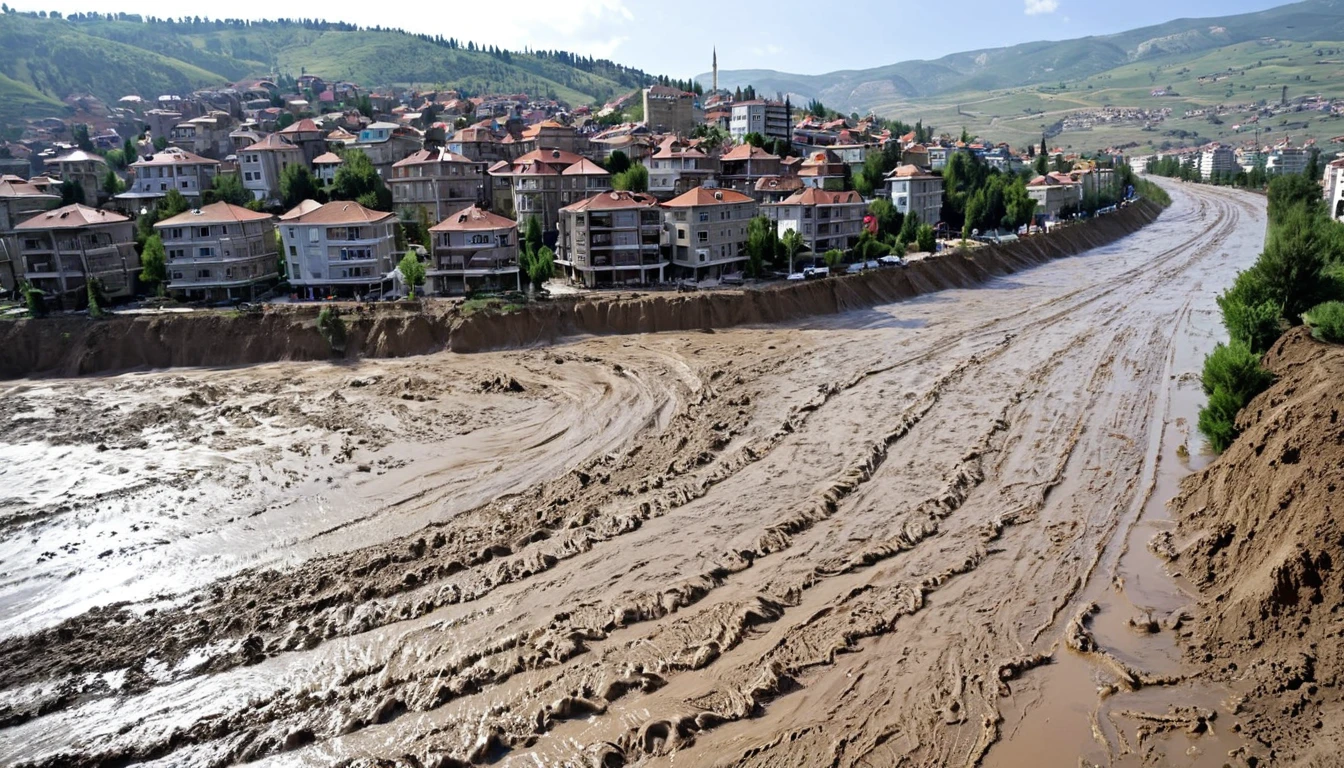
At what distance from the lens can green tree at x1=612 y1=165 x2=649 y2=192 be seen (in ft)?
188

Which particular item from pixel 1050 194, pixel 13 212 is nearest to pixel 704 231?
pixel 13 212

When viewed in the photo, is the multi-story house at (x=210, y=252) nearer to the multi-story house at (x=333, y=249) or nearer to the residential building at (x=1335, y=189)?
the multi-story house at (x=333, y=249)

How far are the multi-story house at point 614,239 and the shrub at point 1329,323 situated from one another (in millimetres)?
29284

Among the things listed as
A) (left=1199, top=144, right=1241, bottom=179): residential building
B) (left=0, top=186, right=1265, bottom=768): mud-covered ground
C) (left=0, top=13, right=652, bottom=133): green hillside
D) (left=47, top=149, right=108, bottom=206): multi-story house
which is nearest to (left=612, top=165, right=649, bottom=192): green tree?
(left=0, top=186, right=1265, bottom=768): mud-covered ground

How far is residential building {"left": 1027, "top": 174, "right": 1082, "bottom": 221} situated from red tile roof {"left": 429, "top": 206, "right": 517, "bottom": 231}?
56987 mm

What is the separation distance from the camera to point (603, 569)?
59.6 ft

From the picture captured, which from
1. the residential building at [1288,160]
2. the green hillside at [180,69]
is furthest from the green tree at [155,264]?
the residential building at [1288,160]

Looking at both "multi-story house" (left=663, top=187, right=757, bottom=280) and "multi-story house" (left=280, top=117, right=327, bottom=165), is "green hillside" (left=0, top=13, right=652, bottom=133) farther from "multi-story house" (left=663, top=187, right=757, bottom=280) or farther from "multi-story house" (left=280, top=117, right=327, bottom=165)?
"multi-story house" (left=663, top=187, right=757, bottom=280)

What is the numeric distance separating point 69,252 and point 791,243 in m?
37.4

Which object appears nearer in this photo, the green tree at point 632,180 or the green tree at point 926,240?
the green tree at point 632,180

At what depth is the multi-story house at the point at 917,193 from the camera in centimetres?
6544

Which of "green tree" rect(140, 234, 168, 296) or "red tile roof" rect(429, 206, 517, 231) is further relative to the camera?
"red tile roof" rect(429, 206, 517, 231)

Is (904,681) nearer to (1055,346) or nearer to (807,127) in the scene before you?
(1055,346)

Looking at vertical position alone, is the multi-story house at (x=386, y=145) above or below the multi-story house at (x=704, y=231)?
above
